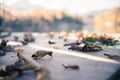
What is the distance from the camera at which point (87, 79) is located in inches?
85.9

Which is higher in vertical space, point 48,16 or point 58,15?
point 58,15

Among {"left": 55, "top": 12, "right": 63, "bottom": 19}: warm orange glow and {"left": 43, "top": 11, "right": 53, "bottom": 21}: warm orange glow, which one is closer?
{"left": 43, "top": 11, "right": 53, "bottom": 21}: warm orange glow

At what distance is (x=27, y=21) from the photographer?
28844 mm

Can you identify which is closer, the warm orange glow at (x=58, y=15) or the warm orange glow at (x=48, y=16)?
the warm orange glow at (x=48, y=16)

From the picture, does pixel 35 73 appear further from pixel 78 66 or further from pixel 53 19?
pixel 53 19

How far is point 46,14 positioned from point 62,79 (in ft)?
108

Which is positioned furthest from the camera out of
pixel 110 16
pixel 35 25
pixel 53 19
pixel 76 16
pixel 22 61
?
pixel 110 16

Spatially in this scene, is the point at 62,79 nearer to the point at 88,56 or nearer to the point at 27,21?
the point at 88,56

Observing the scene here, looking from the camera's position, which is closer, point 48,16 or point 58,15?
point 48,16

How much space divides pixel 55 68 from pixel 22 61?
35 cm

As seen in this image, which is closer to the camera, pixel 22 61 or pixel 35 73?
pixel 35 73

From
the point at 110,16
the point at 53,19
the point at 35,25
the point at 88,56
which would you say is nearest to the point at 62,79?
the point at 88,56

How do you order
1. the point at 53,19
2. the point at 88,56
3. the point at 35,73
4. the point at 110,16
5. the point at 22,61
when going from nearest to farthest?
the point at 35,73 < the point at 22,61 < the point at 88,56 < the point at 53,19 < the point at 110,16

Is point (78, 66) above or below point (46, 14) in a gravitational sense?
below
